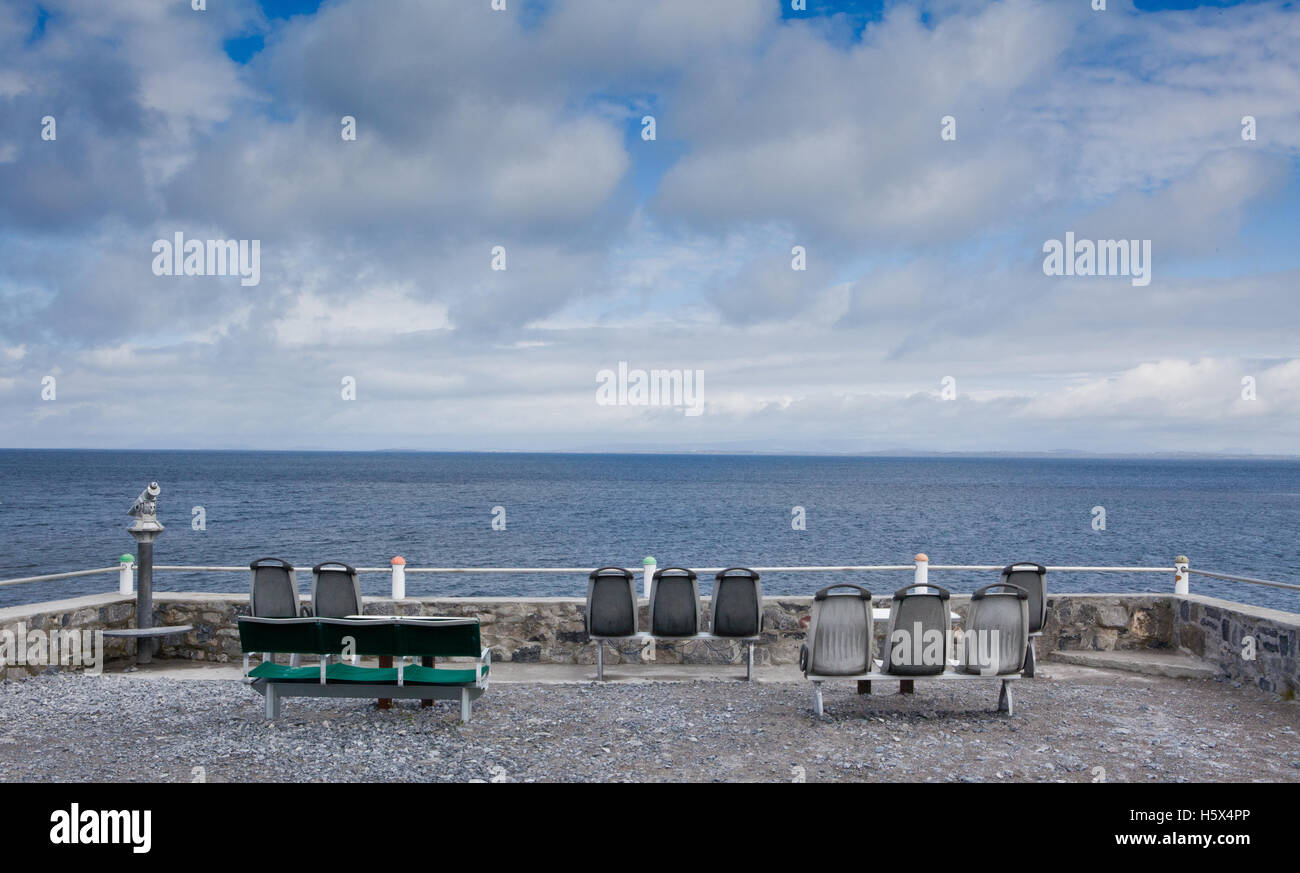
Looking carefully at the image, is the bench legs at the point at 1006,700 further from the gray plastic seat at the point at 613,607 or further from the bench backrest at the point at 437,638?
the bench backrest at the point at 437,638

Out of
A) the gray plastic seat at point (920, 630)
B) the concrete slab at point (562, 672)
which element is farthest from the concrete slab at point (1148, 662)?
the gray plastic seat at point (920, 630)

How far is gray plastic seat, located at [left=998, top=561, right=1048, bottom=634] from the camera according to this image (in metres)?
8.63

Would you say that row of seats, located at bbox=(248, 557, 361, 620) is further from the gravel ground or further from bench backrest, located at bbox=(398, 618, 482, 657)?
bench backrest, located at bbox=(398, 618, 482, 657)

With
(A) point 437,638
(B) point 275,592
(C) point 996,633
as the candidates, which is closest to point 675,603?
(A) point 437,638

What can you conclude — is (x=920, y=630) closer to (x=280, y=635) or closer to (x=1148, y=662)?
(x=1148, y=662)

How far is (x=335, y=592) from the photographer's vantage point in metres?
8.50

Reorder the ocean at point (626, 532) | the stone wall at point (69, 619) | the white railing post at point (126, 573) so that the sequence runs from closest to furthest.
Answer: the stone wall at point (69, 619)
the white railing post at point (126, 573)
the ocean at point (626, 532)

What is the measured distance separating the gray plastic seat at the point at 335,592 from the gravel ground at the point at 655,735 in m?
0.97

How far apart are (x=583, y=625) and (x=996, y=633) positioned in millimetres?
4445

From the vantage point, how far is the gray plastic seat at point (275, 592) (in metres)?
8.46

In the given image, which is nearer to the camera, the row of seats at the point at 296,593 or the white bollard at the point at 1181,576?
the row of seats at the point at 296,593

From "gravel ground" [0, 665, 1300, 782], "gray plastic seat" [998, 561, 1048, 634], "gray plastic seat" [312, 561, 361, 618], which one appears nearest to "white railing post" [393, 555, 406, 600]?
"gray plastic seat" [312, 561, 361, 618]

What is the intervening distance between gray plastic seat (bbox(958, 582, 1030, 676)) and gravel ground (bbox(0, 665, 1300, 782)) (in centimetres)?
43
